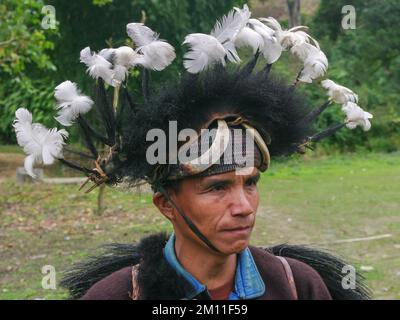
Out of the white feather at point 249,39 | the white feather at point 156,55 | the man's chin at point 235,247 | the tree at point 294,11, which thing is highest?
the tree at point 294,11

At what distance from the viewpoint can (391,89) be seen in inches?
806

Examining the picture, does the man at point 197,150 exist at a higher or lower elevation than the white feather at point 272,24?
lower

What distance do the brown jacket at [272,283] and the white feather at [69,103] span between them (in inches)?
20.3

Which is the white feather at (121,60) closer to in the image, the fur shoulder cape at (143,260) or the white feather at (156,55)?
the white feather at (156,55)

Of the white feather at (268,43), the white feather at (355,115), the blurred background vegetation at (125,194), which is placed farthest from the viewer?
the blurred background vegetation at (125,194)

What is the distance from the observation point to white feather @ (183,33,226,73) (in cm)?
241

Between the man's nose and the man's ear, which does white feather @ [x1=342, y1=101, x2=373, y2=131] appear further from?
the man's ear

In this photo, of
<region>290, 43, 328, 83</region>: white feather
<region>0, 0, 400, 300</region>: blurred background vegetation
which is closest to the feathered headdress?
<region>290, 43, 328, 83</region>: white feather

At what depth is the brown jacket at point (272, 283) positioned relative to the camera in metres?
2.39

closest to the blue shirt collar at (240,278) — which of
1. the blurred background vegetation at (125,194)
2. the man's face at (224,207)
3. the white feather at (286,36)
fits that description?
the man's face at (224,207)

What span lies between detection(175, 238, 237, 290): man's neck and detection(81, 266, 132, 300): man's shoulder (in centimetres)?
19

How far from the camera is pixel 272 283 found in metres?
2.47

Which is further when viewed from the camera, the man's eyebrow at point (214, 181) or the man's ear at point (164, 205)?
the man's ear at point (164, 205)

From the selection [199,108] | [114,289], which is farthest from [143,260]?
[199,108]
